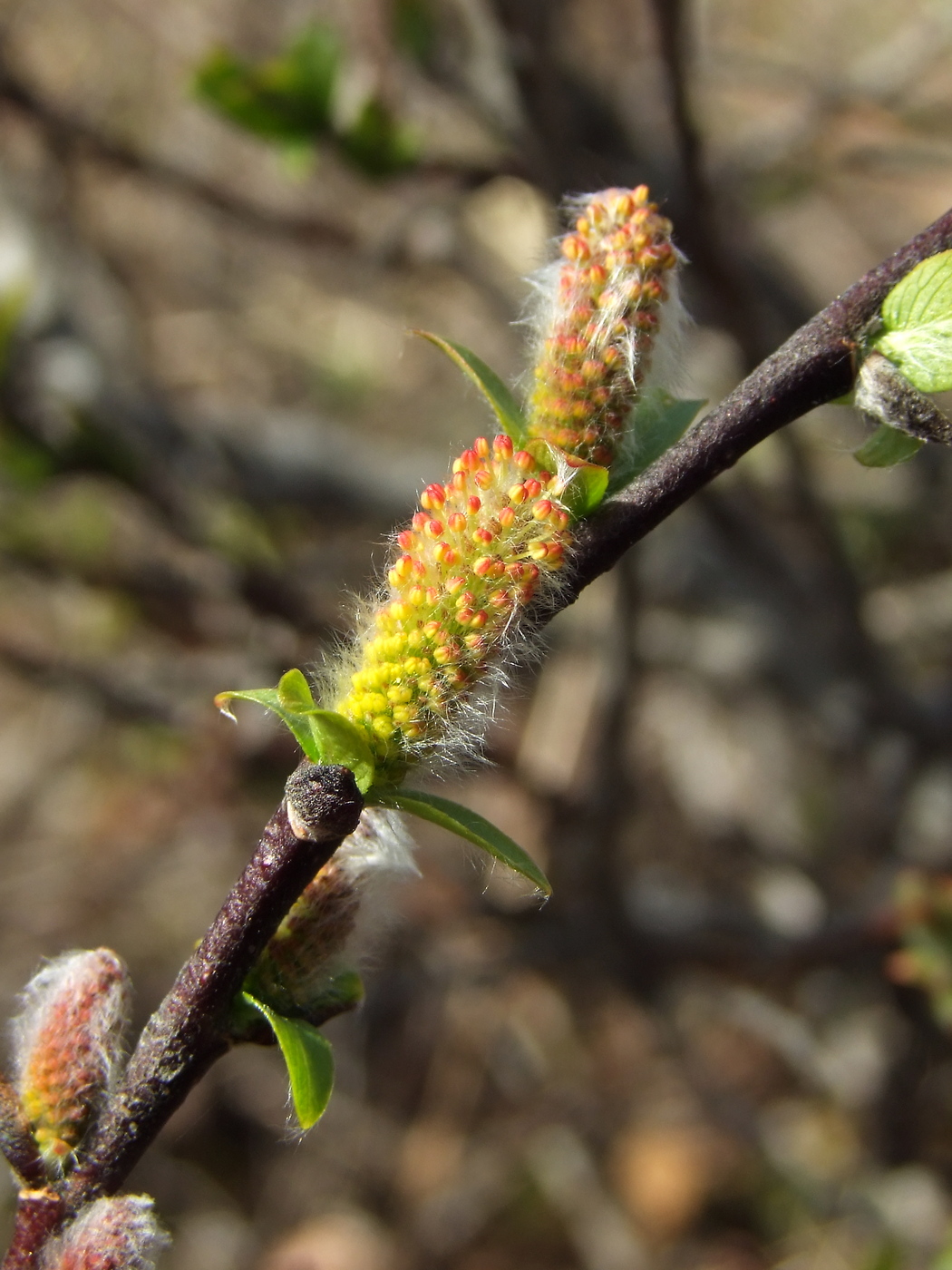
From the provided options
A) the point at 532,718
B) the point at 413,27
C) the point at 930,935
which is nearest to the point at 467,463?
the point at 930,935

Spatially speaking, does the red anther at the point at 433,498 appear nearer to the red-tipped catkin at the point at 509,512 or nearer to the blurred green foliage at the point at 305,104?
the red-tipped catkin at the point at 509,512

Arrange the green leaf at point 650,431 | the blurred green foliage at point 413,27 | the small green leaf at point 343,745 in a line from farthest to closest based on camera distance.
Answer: the blurred green foliage at point 413,27 → the green leaf at point 650,431 → the small green leaf at point 343,745

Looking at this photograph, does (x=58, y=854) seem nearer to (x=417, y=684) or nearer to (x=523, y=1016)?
(x=523, y=1016)

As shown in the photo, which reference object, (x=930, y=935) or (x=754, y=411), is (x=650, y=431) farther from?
(x=930, y=935)

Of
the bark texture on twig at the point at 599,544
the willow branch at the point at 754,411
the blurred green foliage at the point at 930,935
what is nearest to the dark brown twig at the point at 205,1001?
the bark texture on twig at the point at 599,544

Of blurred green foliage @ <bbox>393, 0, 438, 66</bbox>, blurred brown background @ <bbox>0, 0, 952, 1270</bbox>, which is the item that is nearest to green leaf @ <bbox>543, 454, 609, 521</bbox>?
blurred brown background @ <bbox>0, 0, 952, 1270</bbox>

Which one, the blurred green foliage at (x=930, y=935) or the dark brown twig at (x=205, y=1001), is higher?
the blurred green foliage at (x=930, y=935)

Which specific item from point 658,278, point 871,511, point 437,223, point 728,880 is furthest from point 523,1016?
point 658,278
